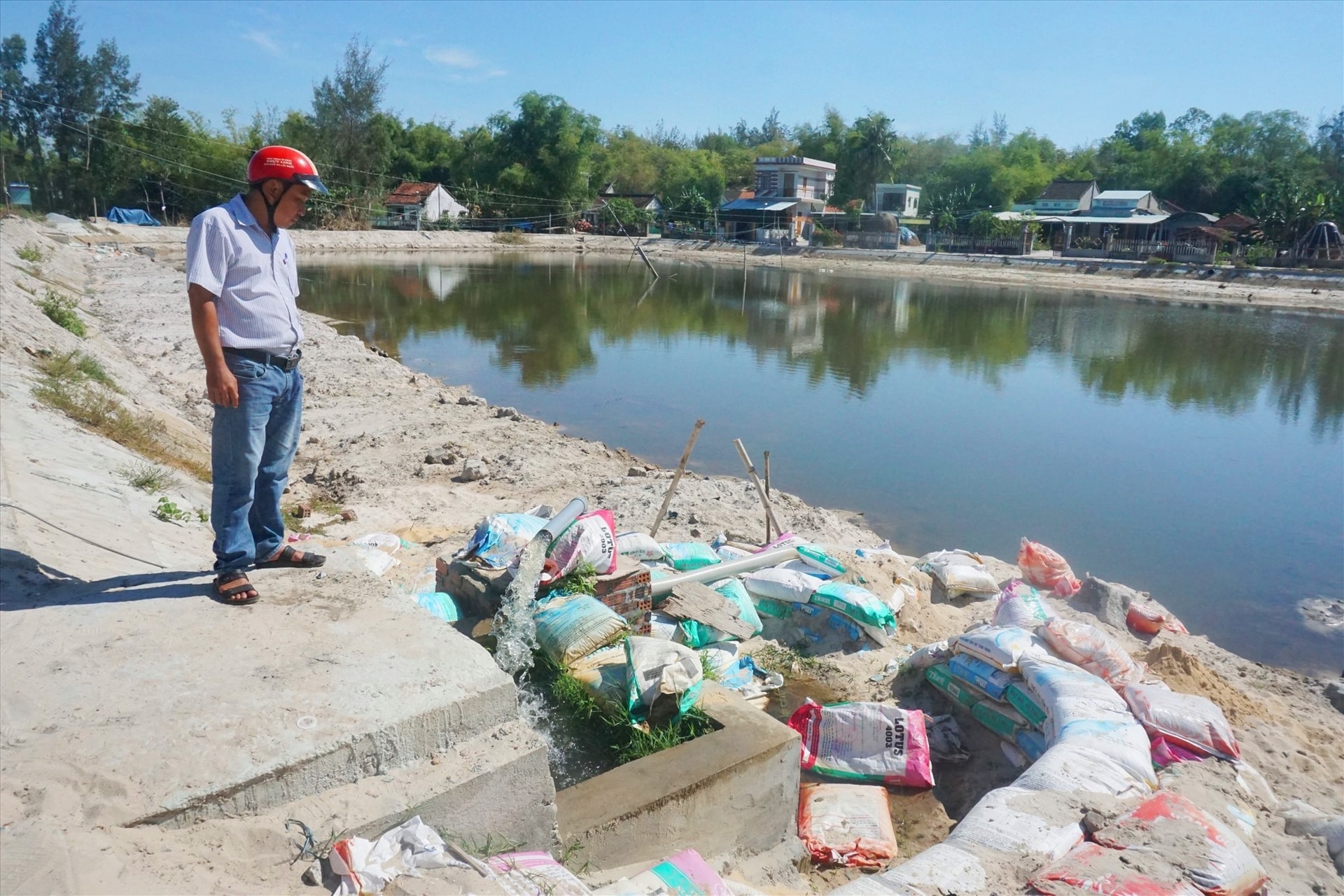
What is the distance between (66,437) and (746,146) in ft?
347

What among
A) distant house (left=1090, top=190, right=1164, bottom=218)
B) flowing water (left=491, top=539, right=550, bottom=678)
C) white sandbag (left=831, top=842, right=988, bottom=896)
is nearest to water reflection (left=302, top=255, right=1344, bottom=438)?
flowing water (left=491, top=539, right=550, bottom=678)

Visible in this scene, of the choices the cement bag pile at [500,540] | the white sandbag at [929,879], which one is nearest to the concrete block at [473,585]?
the cement bag pile at [500,540]

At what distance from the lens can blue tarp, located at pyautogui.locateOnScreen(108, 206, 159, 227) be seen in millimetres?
41969

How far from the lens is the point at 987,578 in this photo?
625 cm

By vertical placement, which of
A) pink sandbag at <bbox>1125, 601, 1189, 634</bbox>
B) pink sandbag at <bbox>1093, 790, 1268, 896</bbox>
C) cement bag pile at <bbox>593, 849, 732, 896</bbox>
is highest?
cement bag pile at <bbox>593, 849, 732, 896</bbox>

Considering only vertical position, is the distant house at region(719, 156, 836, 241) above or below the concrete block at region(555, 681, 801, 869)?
above

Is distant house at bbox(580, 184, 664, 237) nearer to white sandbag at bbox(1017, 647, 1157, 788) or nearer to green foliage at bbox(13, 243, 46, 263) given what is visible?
green foliage at bbox(13, 243, 46, 263)

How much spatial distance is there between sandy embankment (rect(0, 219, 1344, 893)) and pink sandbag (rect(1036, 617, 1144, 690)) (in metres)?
0.61

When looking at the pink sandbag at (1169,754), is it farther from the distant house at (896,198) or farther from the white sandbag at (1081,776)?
the distant house at (896,198)

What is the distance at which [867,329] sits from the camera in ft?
80.9

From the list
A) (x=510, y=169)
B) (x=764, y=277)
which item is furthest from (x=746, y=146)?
(x=764, y=277)

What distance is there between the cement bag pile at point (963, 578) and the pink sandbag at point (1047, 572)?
306 millimetres

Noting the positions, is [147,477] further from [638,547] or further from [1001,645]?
[1001,645]

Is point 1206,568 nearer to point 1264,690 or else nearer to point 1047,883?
point 1264,690
